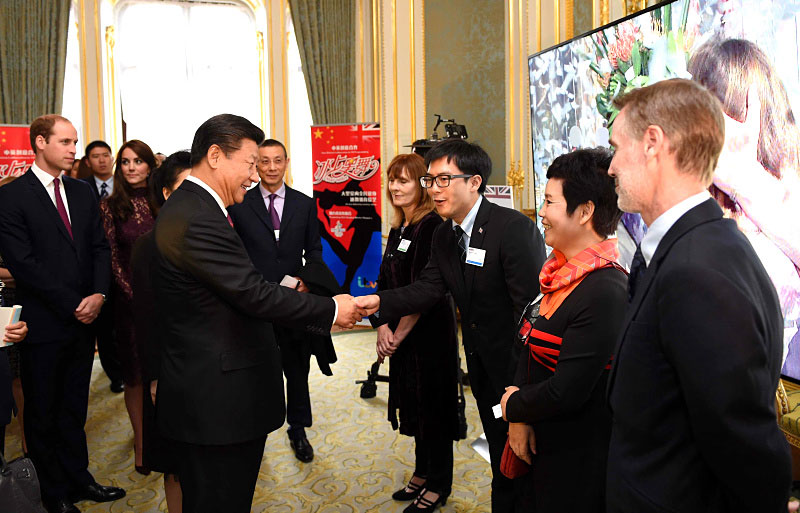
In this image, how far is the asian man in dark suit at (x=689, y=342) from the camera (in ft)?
3.36

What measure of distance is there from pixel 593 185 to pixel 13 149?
546cm

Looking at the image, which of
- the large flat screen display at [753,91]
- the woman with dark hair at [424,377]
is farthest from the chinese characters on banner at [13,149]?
the large flat screen display at [753,91]

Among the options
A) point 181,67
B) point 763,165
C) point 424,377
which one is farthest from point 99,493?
point 181,67

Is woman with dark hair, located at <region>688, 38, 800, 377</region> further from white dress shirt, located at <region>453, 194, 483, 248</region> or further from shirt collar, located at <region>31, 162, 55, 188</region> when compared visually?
shirt collar, located at <region>31, 162, 55, 188</region>

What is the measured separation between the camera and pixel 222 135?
Answer: 1.90m

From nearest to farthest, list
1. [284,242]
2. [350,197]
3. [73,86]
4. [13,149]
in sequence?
[284,242]
[13,149]
[350,197]
[73,86]

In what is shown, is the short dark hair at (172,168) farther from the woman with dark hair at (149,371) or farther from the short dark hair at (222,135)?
the short dark hair at (222,135)

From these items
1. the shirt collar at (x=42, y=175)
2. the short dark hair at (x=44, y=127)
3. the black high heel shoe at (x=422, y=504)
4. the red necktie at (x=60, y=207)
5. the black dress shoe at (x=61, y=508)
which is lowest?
the black high heel shoe at (x=422, y=504)

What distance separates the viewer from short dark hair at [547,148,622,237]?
1684mm

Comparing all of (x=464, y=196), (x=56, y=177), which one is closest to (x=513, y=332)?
(x=464, y=196)

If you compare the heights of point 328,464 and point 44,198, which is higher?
point 44,198

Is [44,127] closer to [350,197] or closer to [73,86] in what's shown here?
[350,197]

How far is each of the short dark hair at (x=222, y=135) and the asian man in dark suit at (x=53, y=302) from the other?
4.23ft

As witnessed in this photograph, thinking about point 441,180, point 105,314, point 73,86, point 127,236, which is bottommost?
point 105,314
